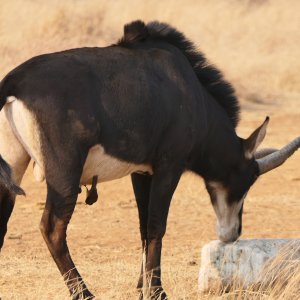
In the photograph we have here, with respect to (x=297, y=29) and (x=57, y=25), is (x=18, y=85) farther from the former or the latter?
(x=297, y=29)

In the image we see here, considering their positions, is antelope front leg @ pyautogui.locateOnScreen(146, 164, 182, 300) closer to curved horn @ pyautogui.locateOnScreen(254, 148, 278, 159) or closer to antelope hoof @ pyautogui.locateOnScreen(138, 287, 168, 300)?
antelope hoof @ pyautogui.locateOnScreen(138, 287, 168, 300)

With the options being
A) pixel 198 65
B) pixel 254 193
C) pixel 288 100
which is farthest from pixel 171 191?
pixel 288 100

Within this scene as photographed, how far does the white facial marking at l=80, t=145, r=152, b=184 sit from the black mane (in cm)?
110

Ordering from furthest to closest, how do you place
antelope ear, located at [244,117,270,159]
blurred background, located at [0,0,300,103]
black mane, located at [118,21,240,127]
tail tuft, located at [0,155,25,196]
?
blurred background, located at [0,0,300,103] < antelope ear, located at [244,117,270,159] < black mane, located at [118,21,240,127] < tail tuft, located at [0,155,25,196]

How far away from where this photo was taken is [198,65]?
9.35 m

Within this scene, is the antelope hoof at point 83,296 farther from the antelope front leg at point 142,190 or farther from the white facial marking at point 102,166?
the antelope front leg at point 142,190

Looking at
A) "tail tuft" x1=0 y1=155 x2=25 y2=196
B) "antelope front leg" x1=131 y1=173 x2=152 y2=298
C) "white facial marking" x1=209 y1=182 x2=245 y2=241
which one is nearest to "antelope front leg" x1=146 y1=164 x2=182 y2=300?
"antelope front leg" x1=131 y1=173 x2=152 y2=298

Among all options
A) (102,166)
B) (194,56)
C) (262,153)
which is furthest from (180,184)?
(102,166)

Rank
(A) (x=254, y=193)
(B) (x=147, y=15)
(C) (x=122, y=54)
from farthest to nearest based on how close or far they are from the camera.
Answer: (B) (x=147, y=15) < (A) (x=254, y=193) < (C) (x=122, y=54)

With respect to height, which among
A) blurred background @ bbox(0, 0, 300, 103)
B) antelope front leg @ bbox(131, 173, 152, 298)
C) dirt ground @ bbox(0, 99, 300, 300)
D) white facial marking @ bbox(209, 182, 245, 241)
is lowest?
dirt ground @ bbox(0, 99, 300, 300)

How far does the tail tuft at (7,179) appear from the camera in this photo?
7555 millimetres

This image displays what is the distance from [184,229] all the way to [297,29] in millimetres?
23216

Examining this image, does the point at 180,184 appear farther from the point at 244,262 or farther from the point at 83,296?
the point at 83,296

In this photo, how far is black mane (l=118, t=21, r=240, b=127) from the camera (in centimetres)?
887
